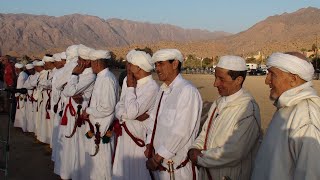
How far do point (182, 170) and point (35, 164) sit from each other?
16.9ft

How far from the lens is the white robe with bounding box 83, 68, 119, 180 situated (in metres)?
5.87

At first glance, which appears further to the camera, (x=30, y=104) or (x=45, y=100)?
(x=30, y=104)

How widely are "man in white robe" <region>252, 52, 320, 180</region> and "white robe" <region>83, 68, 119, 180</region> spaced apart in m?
2.99

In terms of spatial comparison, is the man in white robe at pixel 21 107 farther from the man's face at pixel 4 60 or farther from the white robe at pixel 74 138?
the white robe at pixel 74 138

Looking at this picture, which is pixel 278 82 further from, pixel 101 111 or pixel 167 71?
pixel 101 111

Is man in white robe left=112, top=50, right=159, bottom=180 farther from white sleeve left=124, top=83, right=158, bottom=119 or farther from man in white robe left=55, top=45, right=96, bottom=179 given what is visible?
man in white robe left=55, top=45, right=96, bottom=179

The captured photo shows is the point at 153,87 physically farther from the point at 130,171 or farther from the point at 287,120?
the point at 287,120

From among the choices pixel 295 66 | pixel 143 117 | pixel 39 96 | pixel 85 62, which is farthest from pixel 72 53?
pixel 295 66

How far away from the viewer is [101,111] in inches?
230

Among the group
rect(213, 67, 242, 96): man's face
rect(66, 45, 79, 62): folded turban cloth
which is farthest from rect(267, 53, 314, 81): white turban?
rect(66, 45, 79, 62): folded turban cloth

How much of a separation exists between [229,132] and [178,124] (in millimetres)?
694

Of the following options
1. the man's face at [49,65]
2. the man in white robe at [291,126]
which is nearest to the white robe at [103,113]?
the man in white robe at [291,126]

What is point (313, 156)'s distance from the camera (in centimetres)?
276

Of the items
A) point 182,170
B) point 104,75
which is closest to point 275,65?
point 182,170
